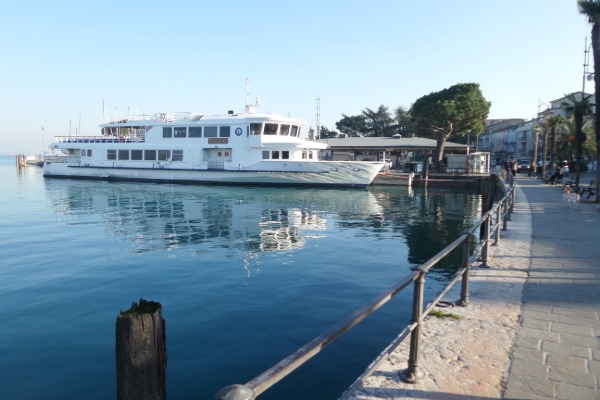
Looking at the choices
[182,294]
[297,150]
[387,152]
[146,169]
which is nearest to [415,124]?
[387,152]

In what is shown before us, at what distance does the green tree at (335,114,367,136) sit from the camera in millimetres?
77125

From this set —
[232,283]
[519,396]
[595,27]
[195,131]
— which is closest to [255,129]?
[195,131]

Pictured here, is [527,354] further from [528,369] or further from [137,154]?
[137,154]

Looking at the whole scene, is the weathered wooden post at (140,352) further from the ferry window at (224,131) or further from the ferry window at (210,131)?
the ferry window at (210,131)

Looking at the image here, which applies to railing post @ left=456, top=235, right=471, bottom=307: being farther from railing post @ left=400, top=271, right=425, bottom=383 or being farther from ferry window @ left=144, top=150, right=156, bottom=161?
→ ferry window @ left=144, top=150, right=156, bottom=161

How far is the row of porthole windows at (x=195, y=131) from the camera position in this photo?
3756 centimetres

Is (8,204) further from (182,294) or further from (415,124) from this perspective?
(415,124)

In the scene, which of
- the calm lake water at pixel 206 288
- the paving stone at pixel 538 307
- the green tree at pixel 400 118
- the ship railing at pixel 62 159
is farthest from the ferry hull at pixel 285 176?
the green tree at pixel 400 118

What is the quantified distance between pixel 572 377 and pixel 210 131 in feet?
120

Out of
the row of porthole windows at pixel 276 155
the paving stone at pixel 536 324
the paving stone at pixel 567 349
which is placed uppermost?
the row of porthole windows at pixel 276 155

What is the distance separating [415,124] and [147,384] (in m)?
46.3

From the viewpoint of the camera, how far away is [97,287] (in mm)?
9469

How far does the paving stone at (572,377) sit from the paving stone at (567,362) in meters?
0.07

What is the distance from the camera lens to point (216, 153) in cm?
3891
